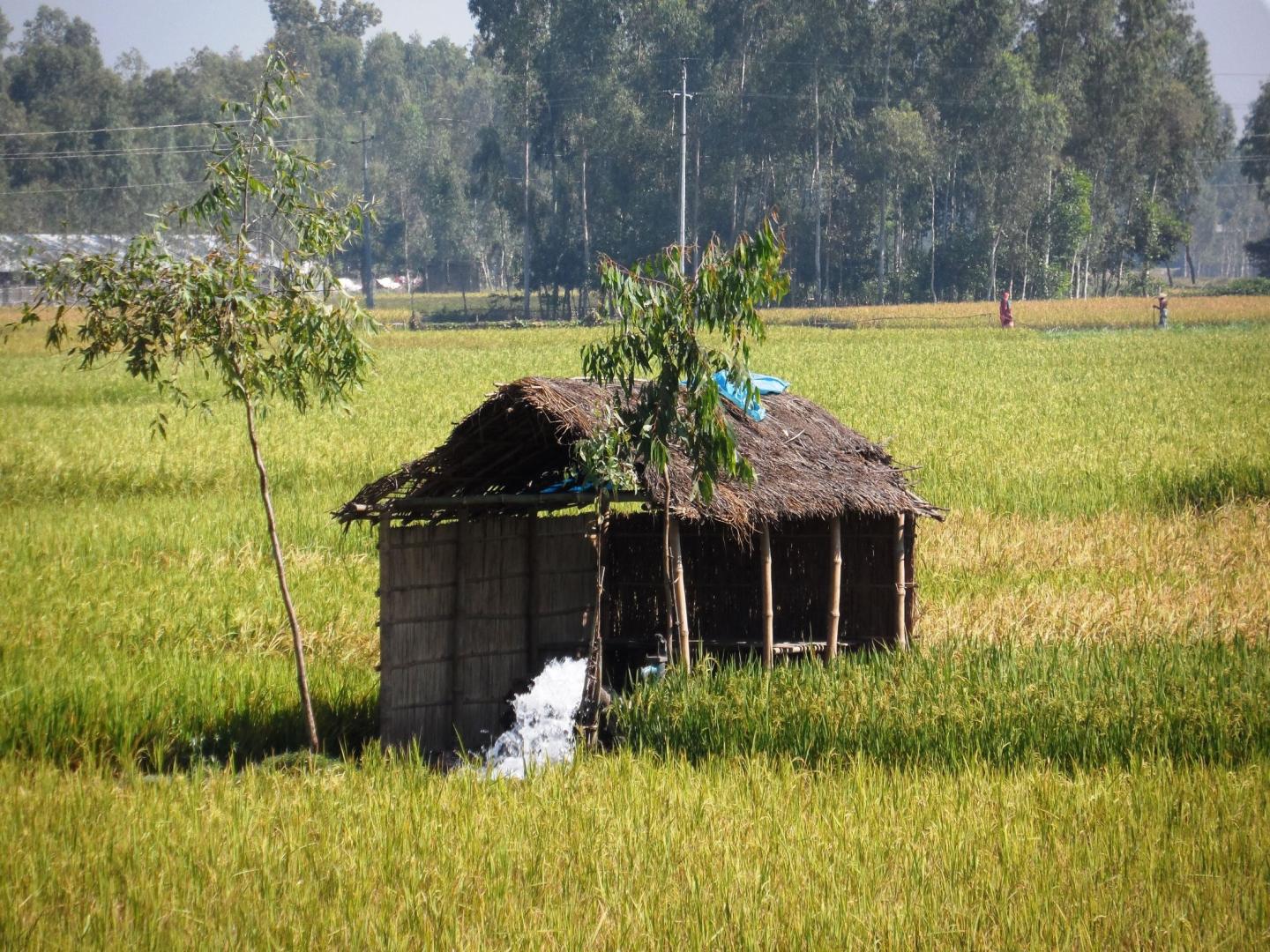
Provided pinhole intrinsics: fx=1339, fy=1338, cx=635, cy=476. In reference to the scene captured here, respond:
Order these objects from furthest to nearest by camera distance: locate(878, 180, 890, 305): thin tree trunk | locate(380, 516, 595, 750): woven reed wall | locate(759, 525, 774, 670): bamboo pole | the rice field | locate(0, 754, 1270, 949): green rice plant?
locate(878, 180, 890, 305): thin tree trunk
locate(759, 525, 774, 670): bamboo pole
locate(380, 516, 595, 750): woven reed wall
the rice field
locate(0, 754, 1270, 949): green rice plant

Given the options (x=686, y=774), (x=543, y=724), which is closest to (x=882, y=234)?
(x=543, y=724)

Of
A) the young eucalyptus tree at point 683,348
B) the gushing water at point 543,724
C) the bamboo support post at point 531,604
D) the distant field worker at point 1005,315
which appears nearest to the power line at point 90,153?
the distant field worker at point 1005,315

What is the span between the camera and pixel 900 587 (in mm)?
8742

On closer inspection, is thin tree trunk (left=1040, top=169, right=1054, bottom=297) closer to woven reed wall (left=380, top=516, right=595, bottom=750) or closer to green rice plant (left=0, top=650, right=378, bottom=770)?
woven reed wall (left=380, top=516, right=595, bottom=750)

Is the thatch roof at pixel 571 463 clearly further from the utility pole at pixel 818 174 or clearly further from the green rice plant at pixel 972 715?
the utility pole at pixel 818 174

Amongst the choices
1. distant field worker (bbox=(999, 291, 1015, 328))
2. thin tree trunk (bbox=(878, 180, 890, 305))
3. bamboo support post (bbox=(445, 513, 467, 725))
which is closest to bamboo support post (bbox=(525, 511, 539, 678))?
bamboo support post (bbox=(445, 513, 467, 725))

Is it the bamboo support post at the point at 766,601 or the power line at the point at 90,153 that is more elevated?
the power line at the point at 90,153

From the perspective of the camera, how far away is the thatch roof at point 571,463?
7.51 m

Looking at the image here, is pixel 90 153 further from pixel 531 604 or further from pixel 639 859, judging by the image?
pixel 639 859

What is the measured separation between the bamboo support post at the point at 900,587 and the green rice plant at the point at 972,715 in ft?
3.69

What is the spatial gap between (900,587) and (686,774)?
8.77 ft

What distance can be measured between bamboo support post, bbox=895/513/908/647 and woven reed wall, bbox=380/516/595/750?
6.64 ft

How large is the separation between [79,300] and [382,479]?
73.6 inches

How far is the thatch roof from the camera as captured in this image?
24.6ft
